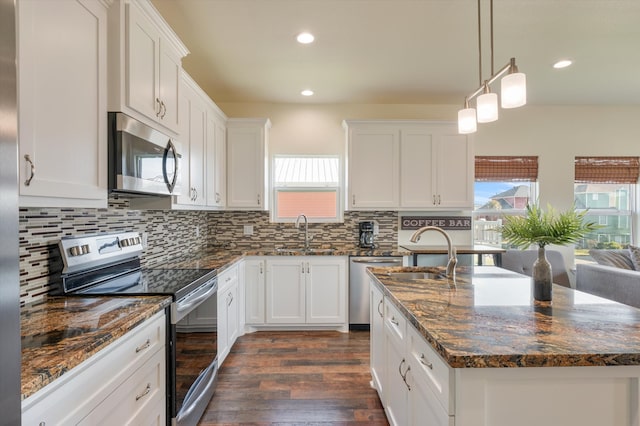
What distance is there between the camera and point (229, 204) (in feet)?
11.8

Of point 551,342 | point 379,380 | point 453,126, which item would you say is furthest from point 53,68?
point 453,126

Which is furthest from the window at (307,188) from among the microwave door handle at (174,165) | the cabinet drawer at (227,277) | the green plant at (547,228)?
the green plant at (547,228)

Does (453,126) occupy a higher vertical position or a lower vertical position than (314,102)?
lower

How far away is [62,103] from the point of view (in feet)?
3.93

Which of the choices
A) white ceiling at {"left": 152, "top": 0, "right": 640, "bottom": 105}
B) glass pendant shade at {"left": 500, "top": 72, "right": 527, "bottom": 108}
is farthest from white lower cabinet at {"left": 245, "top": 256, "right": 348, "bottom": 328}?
glass pendant shade at {"left": 500, "top": 72, "right": 527, "bottom": 108}

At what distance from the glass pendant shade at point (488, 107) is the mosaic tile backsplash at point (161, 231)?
7.40 feet

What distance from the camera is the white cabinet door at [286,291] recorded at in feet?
11.1

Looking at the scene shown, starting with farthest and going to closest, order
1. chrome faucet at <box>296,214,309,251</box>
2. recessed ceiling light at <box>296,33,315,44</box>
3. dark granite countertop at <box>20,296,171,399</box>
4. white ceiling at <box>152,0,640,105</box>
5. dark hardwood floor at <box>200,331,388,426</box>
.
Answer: chrome faucet at <box>296,214,309,251</box> → recessed ceiling light at <box>296,33,315,44</box> → white ceiling at <box>152,0,640,105</box> → dark hardwood floor at <box>200,331,388,426</box> → dark granite countertop at <box>20,296,171,399</box>

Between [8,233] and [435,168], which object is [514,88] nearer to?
[8,233]

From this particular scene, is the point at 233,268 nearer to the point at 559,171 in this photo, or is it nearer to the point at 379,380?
the point at 379,380

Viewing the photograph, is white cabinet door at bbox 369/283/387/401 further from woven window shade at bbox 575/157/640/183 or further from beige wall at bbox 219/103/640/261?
woven window shade at bbox 575/157/640/183

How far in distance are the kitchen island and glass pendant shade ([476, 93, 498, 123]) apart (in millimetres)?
967

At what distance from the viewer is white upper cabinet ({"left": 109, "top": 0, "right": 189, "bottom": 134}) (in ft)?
4.91

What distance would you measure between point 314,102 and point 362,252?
6.31 feet
